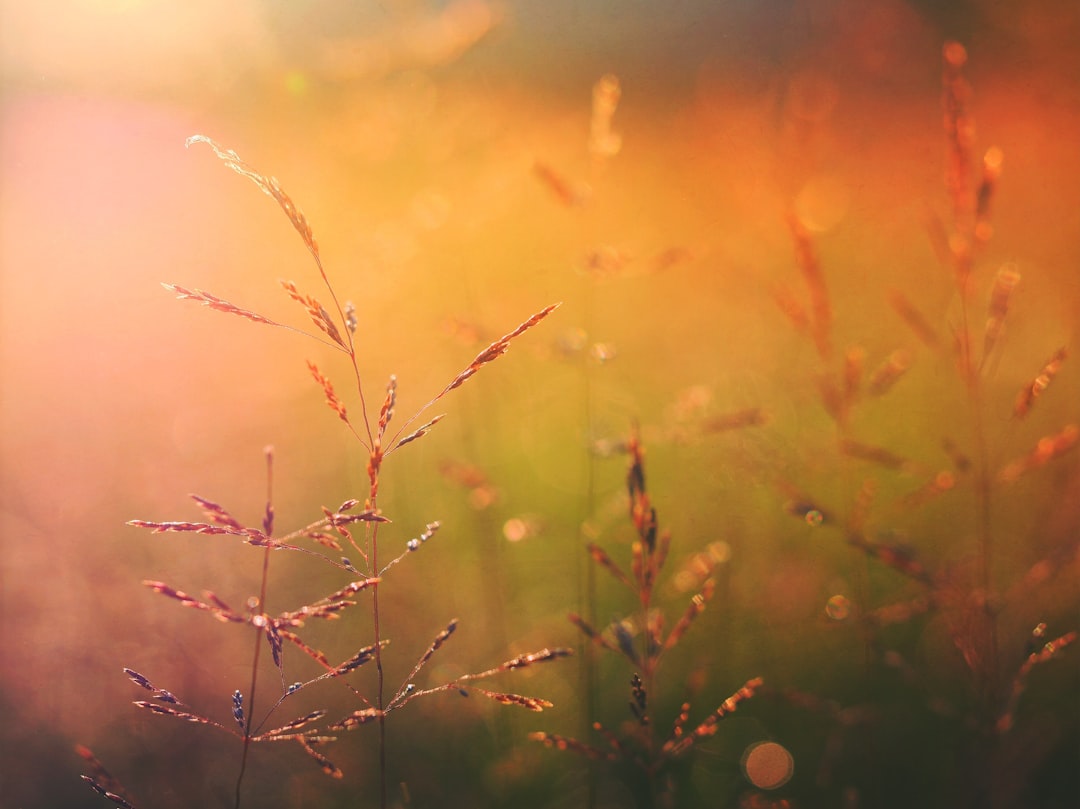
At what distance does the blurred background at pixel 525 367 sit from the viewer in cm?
145

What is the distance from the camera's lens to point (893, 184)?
2199mm

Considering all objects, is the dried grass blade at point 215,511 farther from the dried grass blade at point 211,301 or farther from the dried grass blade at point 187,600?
the dried grass blade at point 211,301

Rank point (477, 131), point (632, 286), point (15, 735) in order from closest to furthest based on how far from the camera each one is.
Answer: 1. point (15, 735)
2. point (477, 131)
3. point (632, 286)

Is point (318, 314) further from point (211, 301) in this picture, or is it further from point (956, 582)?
point (956, 582)

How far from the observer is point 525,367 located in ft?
7.61

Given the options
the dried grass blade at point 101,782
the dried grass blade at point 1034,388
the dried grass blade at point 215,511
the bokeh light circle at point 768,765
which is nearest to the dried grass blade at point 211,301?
the dried grass blade at point 215,511

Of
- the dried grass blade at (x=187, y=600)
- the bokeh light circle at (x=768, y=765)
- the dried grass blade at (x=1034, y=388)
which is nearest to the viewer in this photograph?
the dried grass blade at (x=187, y=600)

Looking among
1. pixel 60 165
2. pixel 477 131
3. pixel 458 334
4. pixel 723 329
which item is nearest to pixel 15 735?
pixel 458 334

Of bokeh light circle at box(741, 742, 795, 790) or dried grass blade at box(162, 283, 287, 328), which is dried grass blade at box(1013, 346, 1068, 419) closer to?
bokeh light circle at box(741, 742, 795, 790)

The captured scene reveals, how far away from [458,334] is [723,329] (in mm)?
1249

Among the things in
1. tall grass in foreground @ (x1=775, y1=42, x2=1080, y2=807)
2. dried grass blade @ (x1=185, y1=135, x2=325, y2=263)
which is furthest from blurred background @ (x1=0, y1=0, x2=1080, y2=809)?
dried grass blade @ (x1=185, y1=135, x2=325, y2=263)

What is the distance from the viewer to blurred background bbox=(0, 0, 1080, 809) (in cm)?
145

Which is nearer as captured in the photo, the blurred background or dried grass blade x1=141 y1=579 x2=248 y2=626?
dried grass blade x1=141 y1=579 x2=248 y2=626

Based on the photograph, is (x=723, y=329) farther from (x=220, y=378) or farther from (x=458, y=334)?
(x=220, y=378)
